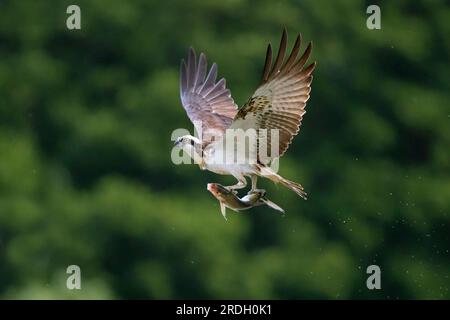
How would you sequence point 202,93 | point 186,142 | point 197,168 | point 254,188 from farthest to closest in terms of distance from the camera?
point 197,168
point 202,93
point 186,142
point 254,188

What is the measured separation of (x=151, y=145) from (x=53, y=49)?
2.33 m

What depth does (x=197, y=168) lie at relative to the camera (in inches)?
647

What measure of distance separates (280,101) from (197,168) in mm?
10221

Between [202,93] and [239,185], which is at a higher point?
[202,93]

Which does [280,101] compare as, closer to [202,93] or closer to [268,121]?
[268,121]

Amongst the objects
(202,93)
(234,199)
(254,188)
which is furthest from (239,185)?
(202,93)

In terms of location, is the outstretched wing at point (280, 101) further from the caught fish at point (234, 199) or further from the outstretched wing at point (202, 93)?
the outstretched wing at point (202, 93)

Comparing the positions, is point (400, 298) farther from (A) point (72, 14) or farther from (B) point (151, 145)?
(A) point (72, 14)

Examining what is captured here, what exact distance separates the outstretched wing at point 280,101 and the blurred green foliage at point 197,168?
9352 millimetres

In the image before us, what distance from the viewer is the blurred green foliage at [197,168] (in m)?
16.5

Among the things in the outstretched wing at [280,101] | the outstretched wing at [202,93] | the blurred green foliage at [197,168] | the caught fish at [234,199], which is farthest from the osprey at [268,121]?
the blurred green foliage at [197,168]

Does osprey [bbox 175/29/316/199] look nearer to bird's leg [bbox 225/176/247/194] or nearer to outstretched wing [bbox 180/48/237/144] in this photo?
bird's leg [bbox 225/176/247/194]

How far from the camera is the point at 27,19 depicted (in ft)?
62.5

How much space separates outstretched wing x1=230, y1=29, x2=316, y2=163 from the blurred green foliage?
935 cm
